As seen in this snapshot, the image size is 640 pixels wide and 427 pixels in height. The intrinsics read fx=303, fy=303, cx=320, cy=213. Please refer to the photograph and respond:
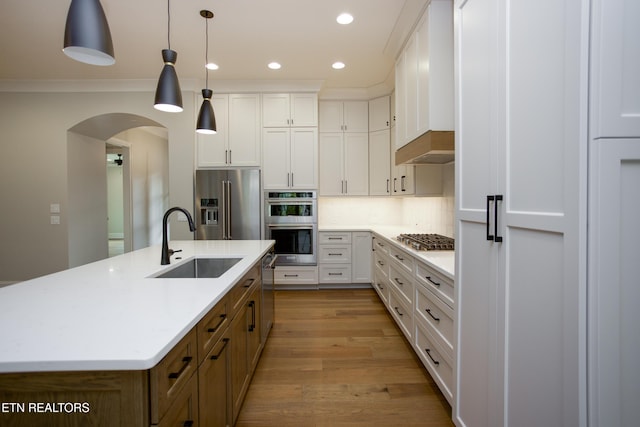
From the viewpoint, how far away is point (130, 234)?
20.0ft

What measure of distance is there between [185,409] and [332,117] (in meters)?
4.24

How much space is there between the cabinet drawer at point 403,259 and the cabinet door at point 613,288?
1625 millimetres

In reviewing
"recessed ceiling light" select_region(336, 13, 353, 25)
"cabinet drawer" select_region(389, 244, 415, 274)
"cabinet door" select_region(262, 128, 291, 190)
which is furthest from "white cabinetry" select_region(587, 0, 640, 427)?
"cabinet door" select_region(262, 128, 291, 190)

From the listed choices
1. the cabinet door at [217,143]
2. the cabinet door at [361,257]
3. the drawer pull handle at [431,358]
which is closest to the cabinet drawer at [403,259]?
the drawer pull handle at [431,358]

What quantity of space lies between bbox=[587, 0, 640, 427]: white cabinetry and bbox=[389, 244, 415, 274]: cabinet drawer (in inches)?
64.0

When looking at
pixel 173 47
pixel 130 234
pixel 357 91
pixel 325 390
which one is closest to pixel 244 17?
pixel 173 47

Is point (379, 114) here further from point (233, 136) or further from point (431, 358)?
point (431, 358)

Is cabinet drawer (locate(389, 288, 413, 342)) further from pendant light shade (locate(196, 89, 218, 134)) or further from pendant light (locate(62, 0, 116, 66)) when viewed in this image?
pendant light (locate(62, 0, 116, 66))

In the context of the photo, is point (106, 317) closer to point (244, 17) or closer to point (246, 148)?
point (244, 17)

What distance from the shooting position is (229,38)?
3.10 m

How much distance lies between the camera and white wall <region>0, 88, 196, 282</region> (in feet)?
13.5

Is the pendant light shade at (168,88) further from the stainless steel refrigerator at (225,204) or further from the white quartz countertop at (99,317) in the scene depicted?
the stainless steel refrigerator at (225,204)

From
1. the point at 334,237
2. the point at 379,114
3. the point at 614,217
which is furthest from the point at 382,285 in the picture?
the point at 614,217

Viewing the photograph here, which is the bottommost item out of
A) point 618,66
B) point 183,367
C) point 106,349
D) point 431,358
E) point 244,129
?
point 431,358
